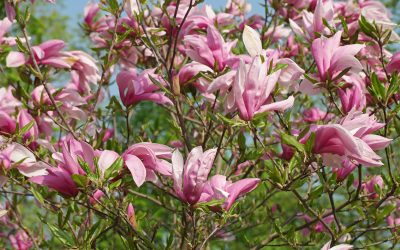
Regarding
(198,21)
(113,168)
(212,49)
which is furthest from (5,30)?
(113,168)

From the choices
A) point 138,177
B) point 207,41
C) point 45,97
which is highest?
point 207,41

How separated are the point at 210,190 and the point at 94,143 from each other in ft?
3.56

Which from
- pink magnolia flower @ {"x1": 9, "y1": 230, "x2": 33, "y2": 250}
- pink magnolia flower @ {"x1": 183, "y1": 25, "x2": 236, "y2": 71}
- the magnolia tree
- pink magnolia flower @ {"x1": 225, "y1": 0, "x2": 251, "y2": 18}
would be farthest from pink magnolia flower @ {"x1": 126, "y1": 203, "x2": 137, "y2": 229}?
pink magnolia flower @ {"x1": 225, "y1": 0, "x2": 251, "y2": 18}

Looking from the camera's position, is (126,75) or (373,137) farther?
(126,75)

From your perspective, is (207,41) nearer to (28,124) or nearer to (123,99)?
(123,99)

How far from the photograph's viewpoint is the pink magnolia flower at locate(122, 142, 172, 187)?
1.83 metres

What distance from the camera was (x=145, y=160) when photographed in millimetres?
1930

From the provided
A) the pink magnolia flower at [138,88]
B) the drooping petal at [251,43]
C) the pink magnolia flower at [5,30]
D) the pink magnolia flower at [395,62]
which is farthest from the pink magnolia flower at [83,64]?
the pink magnolia flower at [395,62]

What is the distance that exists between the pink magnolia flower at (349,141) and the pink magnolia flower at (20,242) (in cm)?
236

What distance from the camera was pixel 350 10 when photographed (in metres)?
3.35

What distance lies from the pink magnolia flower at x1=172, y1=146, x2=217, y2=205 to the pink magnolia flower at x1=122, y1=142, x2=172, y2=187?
68 millimetres

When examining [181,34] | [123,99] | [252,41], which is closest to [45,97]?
[123,99]

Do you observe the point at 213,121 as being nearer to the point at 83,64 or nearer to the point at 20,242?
the point at 83,64

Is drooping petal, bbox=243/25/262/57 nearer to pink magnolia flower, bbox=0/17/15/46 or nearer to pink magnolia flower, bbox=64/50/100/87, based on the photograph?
pink magnolia flower, bbox=64/50/100/87
